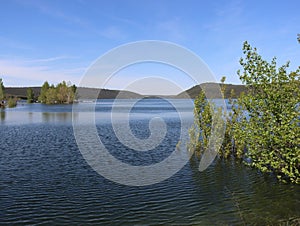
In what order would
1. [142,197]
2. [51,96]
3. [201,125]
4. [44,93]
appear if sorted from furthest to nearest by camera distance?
[44,93] < [51,96] < [201,125] < [142,197]

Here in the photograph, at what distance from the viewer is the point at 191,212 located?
41.3ft

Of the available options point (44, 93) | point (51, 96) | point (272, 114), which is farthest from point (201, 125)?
point (44, 93)

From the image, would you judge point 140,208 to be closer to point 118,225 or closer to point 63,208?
point 118,225

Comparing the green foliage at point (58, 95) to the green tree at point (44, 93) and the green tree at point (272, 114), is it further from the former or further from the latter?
the green tree at point (272, 114)

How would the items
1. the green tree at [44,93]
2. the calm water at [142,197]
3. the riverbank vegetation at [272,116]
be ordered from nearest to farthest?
the calm water at [142,197] < the riverbank vegetation at [272,116] < the green tree at [44,93]

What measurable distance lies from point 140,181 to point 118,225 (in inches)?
234

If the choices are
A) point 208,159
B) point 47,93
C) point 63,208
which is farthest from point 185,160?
point 47,93

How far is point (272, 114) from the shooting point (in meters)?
15.4

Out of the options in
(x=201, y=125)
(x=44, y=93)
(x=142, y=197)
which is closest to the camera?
(x=142, y=197)

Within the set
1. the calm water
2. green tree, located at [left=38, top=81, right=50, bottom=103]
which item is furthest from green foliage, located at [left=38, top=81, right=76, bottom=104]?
the calm water

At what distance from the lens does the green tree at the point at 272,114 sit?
14.2 m

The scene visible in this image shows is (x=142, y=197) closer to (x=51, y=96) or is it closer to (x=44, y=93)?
(x=51, y=96)

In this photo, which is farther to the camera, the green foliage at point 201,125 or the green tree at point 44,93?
the green tree at point 44,93

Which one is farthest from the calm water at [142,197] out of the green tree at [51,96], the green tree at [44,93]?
the green tree at [44,93]
